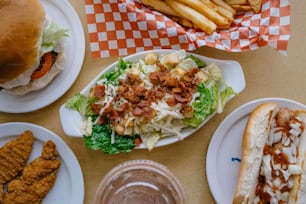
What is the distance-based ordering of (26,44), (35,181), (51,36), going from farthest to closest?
(35,181), (51,36), (26,44)

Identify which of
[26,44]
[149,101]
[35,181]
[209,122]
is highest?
[26,44]

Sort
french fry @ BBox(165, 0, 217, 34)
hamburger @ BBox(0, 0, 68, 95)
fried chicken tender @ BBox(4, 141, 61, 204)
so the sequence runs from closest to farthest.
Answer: hamburger @ BBox(0, 0, 68, 95) < french fry @ BBox(165, 0, 217, 34) < fried chicken tender @ BBox(4, 141, 61, 204)

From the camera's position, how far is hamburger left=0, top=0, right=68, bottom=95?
93.0 inches

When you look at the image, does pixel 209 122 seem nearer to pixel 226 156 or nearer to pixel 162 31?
pixel 226 156

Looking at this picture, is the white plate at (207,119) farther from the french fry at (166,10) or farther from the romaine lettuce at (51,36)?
the romaine lettuce at (51,36)

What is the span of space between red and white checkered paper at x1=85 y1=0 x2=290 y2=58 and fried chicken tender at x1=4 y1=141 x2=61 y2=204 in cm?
56

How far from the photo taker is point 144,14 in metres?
2.55

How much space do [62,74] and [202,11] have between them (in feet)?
2.57

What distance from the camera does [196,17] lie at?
2471mm

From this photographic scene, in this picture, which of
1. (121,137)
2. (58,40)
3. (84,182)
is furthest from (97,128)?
(58,40)

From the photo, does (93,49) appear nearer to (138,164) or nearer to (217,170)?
(138,164)

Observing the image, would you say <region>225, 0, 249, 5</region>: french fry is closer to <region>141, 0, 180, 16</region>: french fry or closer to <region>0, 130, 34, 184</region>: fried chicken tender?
<region>141, 0, 180, 16</region>: french fry

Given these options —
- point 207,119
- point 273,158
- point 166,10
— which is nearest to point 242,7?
point 166,10

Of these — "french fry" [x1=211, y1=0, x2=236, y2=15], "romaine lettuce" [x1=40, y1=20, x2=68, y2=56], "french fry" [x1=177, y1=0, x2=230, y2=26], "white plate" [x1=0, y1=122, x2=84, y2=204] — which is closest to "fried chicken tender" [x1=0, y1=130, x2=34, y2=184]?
"white plate" [x1=0, y1=122, x2=84, y2=204]
